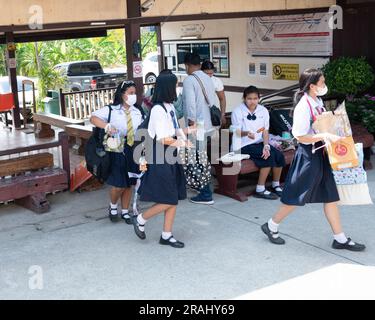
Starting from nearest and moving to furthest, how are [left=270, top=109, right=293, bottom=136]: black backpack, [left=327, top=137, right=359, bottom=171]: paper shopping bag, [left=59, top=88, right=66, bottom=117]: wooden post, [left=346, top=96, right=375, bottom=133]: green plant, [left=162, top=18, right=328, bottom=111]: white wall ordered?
[left=327, top=137, right=359, bottom=171]: paper shopping bag
[left=270, top=109, right=293, bottom=136]: black backpack
[left=346, top=96, right=375, bottom=133]: green plant
[left=162, top=18, right=328, bottom=111]: white wall
[left=59, top=88, right=66, bottom=117]: wooden post

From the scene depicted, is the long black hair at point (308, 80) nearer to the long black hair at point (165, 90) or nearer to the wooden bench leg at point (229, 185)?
the long black hair at point (165, 90)

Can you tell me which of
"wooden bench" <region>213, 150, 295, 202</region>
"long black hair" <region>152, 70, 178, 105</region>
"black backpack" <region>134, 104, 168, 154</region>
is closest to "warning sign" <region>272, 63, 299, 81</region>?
"wooden bench" <region>213, 150, 295, 202</region>

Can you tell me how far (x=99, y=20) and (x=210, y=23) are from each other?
5.76 meters

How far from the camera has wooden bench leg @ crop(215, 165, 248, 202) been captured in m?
6.73

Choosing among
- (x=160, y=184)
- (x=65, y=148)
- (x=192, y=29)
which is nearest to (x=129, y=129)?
(x=160, y=184)

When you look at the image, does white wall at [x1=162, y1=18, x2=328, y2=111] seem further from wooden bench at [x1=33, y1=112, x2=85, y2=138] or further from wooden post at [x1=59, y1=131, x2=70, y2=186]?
wooden post at [x1=59, y1=131, x2=70, y2=186]

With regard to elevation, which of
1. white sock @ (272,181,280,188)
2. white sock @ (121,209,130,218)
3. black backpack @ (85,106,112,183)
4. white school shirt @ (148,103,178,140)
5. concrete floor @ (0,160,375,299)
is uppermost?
white school shirt @ (148,103,178,140)

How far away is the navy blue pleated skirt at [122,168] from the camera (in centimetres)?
575

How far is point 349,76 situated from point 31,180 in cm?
492

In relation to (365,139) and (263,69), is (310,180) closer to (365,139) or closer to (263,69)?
(365,139)

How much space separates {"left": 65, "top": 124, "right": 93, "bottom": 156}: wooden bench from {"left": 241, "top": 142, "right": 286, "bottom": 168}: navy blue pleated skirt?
107 inches

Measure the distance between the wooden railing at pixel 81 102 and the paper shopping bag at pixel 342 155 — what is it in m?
9.00

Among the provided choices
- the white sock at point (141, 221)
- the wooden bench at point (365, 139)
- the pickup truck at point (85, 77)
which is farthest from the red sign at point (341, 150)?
the pickup truck at point (85, 77)

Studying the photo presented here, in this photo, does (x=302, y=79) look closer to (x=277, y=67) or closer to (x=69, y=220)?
(x=69, y=220)
